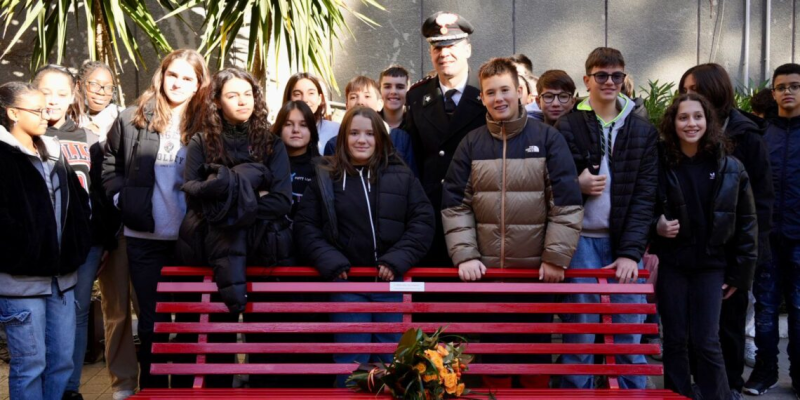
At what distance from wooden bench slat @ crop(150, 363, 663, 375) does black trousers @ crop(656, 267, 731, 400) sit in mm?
576

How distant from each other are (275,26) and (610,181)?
367 centimetres

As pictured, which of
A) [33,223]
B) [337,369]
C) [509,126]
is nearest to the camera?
[337,369]

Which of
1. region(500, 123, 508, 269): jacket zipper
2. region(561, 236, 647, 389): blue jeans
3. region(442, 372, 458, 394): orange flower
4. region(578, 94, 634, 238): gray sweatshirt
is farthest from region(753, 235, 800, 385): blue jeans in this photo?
region(442, 372, 458, 394): orange flower

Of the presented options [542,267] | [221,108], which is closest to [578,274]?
[542,267]

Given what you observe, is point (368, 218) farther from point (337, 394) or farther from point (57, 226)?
point (57, 226)

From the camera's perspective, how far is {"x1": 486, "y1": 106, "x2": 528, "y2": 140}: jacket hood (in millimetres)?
4457

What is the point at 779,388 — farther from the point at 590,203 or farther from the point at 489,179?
the point at 489,179

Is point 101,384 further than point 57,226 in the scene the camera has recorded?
Yes

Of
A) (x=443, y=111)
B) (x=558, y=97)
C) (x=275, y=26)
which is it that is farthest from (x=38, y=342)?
(x=275, y=26)

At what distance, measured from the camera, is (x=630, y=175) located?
455 cm

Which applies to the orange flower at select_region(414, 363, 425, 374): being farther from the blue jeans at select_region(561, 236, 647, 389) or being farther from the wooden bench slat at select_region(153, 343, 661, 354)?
the blue jeans at select_region(561, 236, 647, 389)

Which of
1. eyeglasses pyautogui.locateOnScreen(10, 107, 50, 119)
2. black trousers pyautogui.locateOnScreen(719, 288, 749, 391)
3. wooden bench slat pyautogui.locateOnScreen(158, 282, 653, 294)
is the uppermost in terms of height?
eyeglasses pyautogui.locateOnScreen(10, 107, 50, 119)

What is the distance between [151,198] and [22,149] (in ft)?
2.49

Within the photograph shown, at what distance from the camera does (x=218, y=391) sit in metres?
3.91
